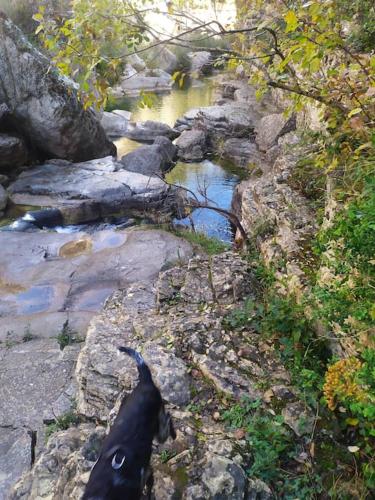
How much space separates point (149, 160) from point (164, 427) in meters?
12.2

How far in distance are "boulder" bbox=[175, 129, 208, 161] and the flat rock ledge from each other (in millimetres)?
11618

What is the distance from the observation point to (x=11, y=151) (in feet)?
44.6

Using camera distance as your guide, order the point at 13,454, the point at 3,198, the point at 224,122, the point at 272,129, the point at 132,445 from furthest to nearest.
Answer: the point at 224,122 < the point at 272,129 < the point at 3,198 < the point at 13,454 < the point at 132,445

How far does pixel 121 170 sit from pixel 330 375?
12224 mm

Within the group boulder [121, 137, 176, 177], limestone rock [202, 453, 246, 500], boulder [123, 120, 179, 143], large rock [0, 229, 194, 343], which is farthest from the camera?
boulder [123, 120, 179, 143]

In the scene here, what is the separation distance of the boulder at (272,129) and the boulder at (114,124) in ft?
20.5

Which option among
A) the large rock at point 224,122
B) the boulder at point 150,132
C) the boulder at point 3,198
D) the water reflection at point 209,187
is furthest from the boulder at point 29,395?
the boulder at point 150,132

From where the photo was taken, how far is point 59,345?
5.98 metres

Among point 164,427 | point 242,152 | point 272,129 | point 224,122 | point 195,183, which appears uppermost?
point 164,427

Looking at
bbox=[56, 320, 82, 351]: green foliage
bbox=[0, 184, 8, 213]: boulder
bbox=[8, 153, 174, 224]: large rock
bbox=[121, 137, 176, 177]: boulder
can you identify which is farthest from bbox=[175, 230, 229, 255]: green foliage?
bbox=[0, 184, 8, 213]: boulder

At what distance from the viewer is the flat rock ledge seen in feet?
9.77

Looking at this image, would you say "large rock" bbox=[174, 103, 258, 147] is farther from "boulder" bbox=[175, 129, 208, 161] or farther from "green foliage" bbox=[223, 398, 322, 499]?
"green foliage" bbox=[223, 398, 322, 499]

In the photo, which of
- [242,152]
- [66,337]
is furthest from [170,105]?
[66,337]

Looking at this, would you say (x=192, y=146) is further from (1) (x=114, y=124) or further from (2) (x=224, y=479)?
(2) (x=224, y=479)
